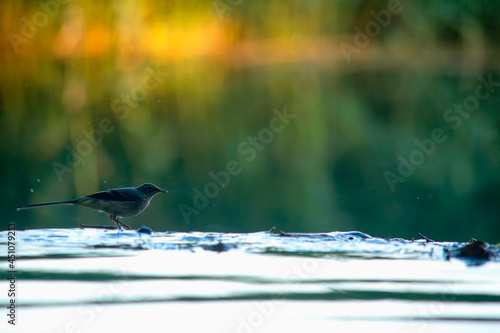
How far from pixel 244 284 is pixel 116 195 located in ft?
8.49

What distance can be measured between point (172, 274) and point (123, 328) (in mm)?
1166

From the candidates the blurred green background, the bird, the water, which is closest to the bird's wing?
the bird

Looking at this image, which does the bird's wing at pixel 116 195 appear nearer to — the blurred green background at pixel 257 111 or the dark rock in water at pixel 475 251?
the blurred green background at pixel 257 111

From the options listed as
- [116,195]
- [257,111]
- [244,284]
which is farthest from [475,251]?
[257,111]

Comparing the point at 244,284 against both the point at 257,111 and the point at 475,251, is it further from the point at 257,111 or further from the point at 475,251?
the point at 257,111

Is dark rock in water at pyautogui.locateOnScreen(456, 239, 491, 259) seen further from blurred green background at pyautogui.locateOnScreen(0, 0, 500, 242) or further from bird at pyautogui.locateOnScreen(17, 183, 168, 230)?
bird at pyautogui.locateOnScreen(17, 183, 168, 230)

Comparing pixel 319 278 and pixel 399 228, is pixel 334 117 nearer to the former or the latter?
pixel 399 228

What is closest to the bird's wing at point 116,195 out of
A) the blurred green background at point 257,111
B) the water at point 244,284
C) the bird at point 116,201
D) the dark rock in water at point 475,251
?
the bird at point 116,201

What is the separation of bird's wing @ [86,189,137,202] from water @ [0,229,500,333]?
1.85ft

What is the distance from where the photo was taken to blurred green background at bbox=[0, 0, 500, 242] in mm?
10156

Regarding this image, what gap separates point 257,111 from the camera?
18.6m

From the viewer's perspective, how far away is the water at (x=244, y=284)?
14.6 feet

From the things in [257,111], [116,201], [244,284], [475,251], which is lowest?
[244,284]

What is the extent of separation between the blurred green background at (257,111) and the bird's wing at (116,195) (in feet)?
3.13
